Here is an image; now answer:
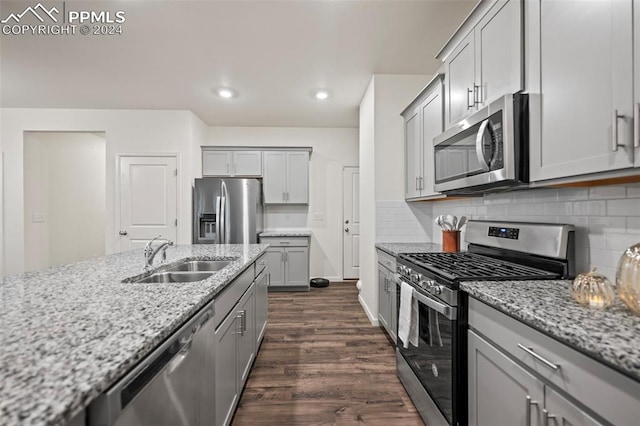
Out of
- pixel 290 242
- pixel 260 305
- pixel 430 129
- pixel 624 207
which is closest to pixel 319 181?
pixel 290 242

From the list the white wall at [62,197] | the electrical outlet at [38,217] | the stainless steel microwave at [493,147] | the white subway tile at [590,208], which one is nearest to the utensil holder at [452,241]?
the stainless steel microwave at [493,147]

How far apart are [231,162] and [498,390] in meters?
4.61

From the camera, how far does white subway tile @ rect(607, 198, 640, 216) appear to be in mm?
1164

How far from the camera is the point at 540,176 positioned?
129 cm

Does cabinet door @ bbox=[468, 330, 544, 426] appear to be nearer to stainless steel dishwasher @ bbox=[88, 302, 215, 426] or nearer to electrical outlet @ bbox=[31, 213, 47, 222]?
stainless steel dishwasher @ bbox=[88, 302, 215, 426]

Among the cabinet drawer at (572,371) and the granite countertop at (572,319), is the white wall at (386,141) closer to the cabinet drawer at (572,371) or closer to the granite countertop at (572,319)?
the granite countertop at (572,319)

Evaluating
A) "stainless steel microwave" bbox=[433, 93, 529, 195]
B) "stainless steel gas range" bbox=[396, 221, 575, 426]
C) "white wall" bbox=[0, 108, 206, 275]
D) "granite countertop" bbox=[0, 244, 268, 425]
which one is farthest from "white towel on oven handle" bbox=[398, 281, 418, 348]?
"white wall" bbox=[0, 108, 206, 275]

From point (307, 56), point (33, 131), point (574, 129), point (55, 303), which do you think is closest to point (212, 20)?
point (307, 56)

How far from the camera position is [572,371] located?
0.79 metres

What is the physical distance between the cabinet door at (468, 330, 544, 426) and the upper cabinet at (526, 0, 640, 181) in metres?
0.75

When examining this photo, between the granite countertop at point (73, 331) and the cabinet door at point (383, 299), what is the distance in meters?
1.74

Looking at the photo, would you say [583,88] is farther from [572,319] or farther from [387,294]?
[387,294]

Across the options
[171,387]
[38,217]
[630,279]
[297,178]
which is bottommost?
[171,387]

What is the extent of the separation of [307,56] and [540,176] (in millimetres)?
2341
